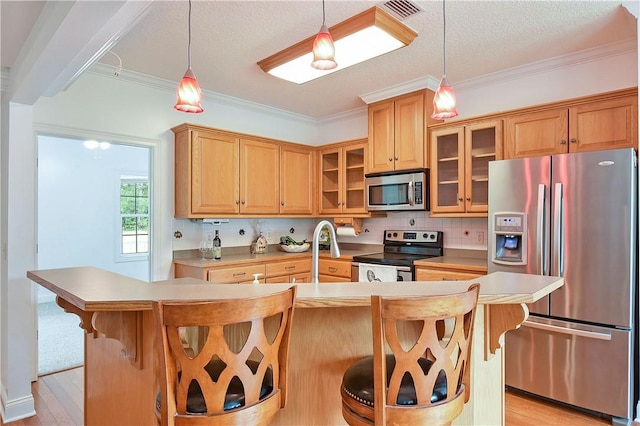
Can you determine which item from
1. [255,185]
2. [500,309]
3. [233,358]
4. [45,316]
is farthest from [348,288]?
[45,316]

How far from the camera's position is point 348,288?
1462 millimetres

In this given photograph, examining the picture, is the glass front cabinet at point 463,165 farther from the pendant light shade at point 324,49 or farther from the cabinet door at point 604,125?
the pendant light shade at point 324,49

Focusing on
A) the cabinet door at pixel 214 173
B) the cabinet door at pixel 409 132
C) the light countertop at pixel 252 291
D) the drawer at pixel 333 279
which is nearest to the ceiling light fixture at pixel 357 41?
the cabinet door at pixel 214 173

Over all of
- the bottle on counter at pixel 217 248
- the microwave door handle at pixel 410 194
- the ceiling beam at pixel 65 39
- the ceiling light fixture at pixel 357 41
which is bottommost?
the bottle on counter at pixel 217 248

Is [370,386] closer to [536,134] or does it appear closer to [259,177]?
[536,134]

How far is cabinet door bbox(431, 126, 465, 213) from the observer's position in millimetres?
3598

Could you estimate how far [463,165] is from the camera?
11.5 ft

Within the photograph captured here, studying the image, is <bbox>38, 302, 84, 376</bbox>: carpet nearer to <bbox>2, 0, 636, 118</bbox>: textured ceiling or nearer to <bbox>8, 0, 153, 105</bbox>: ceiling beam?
<bbox>8, 0, 153, 105</bbox>: ceiling beam

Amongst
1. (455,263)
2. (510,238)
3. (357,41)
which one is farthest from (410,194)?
(357,41)

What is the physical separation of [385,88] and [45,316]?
17.1ft

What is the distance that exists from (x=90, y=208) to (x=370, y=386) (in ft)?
21.1

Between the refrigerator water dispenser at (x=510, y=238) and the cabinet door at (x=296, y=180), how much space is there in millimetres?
2256

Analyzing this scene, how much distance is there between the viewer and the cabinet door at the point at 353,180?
451 cm

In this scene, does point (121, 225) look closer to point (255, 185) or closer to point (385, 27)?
point (255, 185)
